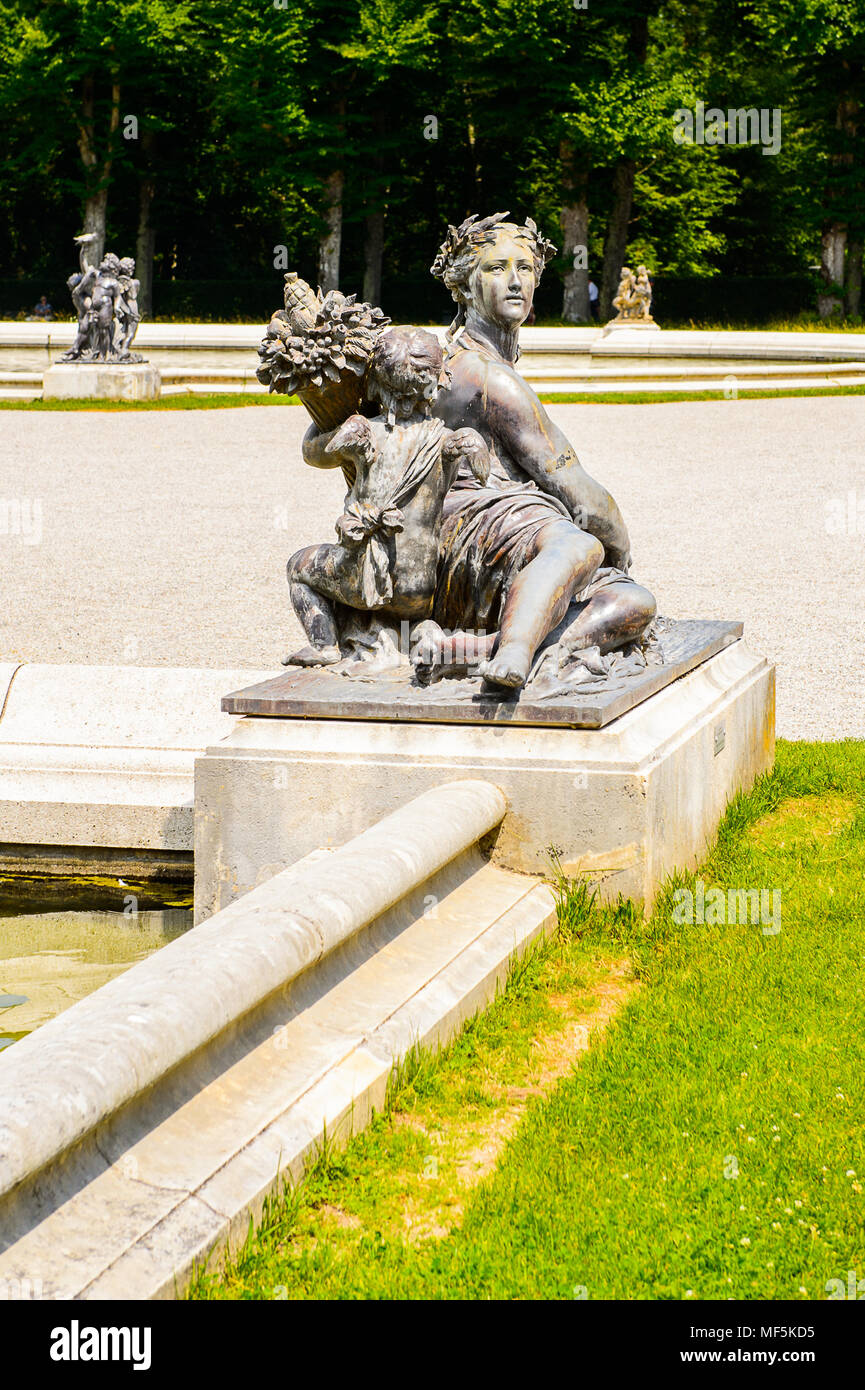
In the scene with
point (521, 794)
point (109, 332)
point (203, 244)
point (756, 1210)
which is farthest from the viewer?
point (203, 244)

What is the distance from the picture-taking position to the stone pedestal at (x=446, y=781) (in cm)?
439

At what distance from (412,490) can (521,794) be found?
100 centimetres

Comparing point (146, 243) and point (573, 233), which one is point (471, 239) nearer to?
point (573, 233)

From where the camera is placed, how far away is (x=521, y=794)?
4.40 meters

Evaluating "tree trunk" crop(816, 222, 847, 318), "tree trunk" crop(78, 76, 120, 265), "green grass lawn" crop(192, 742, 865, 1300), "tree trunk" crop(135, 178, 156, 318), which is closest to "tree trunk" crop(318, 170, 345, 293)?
"tree trunk" crop(135, 178, 156, 318)

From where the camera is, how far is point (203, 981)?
9.87ft

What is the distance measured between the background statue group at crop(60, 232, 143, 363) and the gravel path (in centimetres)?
161

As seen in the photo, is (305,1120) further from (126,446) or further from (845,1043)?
(126,446)

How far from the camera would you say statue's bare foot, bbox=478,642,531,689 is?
14.4ft

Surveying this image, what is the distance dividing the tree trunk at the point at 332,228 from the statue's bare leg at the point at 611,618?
34.2m

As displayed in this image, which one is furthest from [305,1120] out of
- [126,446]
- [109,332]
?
[109,332]

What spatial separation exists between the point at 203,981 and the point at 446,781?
5.02 feet

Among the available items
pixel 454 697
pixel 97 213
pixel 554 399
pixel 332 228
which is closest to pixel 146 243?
pixel 97 213
